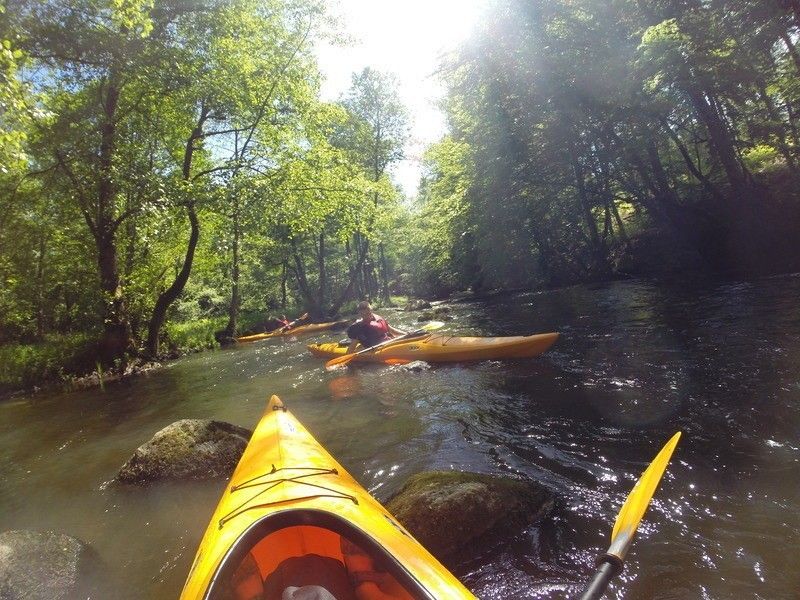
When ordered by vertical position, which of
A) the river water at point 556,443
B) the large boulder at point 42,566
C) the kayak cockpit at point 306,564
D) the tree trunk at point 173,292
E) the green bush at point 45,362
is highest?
the tree trunk at point 173,292

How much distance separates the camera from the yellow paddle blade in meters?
2.12

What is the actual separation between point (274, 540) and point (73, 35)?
11013 mm

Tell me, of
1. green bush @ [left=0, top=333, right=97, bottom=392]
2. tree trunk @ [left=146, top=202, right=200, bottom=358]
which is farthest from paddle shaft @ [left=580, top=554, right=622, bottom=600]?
green bush @ [left=0, top=333, right=97, bottom=392]

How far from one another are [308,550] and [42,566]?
1857 mm

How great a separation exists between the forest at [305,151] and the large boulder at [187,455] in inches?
148

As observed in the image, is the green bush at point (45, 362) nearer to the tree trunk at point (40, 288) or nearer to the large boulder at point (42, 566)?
the tree trunk at point (40, 288)

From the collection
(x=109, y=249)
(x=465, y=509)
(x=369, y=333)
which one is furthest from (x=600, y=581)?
(x=109, y=249)

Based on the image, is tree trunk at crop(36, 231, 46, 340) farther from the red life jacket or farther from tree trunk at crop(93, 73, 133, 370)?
the red life jacket

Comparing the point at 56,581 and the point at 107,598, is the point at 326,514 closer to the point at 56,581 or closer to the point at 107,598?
the point at 107,598

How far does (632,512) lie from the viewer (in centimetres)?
236

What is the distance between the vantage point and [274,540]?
7.48 feet

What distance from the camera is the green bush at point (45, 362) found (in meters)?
10.5

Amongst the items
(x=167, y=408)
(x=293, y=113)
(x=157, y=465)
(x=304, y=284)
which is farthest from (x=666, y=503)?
(x=304, y=284)

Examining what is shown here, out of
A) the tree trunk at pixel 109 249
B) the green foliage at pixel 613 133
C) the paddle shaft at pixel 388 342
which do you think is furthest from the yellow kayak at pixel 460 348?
the green foliage at pixel 613 133
